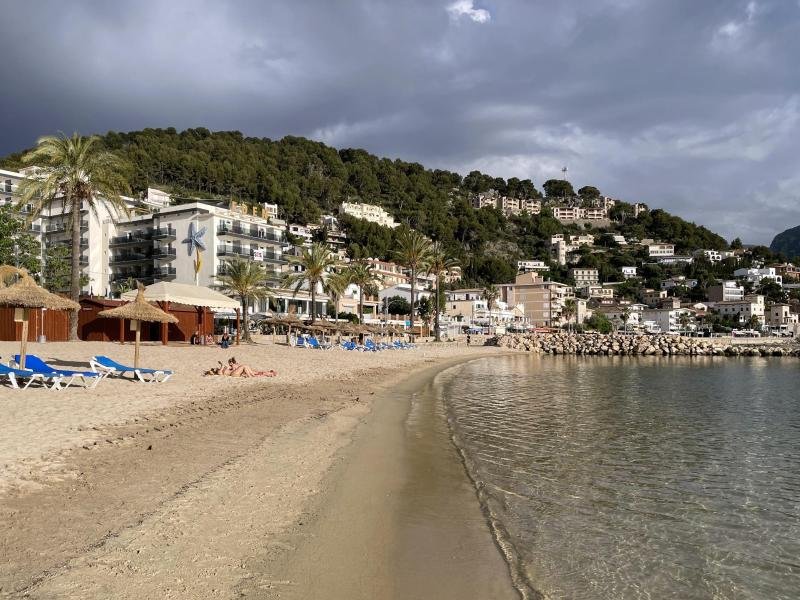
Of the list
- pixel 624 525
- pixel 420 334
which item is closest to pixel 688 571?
pixel 624 525

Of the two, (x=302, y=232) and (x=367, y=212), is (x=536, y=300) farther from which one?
(x=367, y=212)

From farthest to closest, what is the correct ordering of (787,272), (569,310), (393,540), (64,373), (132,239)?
(787,272) → (569,310) → (132,239) → (64,373) → (393,540)

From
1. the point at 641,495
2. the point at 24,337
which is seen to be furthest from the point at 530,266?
the point at 641,495

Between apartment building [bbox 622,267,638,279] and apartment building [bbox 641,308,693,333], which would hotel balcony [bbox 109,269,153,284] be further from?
apartment building [bbox 622,267,638,279]

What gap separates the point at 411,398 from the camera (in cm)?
2075

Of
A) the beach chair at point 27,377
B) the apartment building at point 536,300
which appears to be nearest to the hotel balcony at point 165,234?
the beach chair at point 27,377

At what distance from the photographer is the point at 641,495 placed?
29.8 ft

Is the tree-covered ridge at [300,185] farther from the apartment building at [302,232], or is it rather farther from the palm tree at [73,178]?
the palm tree at [73,178]

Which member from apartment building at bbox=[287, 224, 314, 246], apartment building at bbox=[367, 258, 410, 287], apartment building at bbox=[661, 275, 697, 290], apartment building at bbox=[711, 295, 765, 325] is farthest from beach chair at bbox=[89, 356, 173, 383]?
apartment building at bbox=[661, 275, 697, 290]

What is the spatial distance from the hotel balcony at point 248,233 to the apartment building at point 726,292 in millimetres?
Answer: 137806

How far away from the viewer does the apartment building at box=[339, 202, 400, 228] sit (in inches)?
6467

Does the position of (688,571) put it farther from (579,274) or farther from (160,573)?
(579,274)

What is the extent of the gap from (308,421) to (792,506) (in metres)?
9.31

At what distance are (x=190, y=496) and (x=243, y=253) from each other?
64019 millimetres
